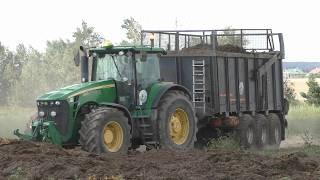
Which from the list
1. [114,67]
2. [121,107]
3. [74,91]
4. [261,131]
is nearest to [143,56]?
[114,67]

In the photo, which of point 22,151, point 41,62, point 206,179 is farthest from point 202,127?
point 41,62

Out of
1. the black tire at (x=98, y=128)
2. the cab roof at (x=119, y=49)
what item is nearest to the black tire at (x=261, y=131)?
the cab roof at (x=119, y=49)

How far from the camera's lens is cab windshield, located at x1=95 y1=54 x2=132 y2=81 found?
44.1ft

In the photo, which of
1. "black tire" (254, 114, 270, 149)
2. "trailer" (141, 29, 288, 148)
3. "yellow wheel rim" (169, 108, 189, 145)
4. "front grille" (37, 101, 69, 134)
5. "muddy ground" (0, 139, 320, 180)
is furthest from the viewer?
"black tire" (254, 114, 270, 149)

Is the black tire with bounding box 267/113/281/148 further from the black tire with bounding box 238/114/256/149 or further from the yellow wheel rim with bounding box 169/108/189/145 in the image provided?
the yellow wheel rim with bounding box 169/108/189/145

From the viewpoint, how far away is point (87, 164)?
9430mm

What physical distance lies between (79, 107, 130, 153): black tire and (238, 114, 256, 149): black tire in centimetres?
577

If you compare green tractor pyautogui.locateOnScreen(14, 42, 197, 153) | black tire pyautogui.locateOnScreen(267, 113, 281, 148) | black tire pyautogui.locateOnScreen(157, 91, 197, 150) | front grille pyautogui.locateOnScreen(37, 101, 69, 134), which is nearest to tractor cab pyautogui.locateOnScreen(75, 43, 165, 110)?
green tractor pyautogui.locateOnScreen(14, 42, 197, 153)

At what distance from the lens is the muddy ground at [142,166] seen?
869 cm

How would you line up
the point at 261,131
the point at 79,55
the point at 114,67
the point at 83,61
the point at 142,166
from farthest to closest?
the point at 261,131, the point at 83,61, the point at 79,55, the point at 114,67, the point at 142,166

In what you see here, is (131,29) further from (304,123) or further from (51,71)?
(304,123)

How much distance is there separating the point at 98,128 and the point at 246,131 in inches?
267

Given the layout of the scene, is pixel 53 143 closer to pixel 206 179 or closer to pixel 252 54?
pixel 206 179

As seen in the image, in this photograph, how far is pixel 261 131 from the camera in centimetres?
1856
